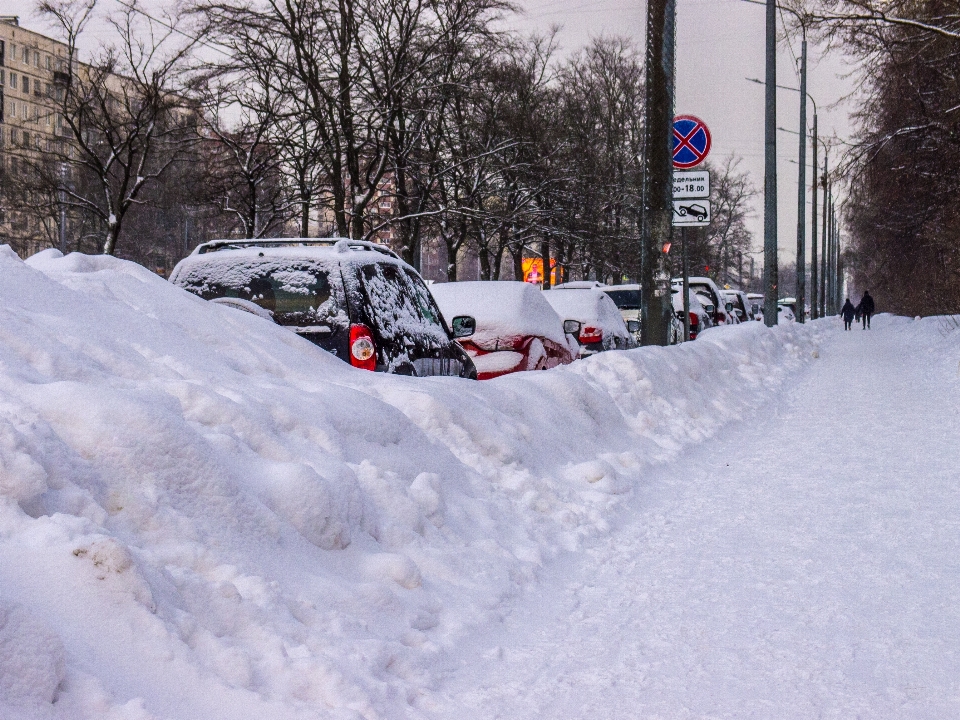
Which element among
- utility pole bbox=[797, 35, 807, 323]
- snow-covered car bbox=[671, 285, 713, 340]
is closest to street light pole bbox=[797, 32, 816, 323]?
utility pole bbox=[797, 35, 807, 323]

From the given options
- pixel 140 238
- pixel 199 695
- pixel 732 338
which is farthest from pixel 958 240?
pixel 140 238

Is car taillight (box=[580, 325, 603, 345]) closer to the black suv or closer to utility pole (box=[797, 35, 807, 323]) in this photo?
the black suv

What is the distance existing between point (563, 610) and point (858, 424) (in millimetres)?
7548

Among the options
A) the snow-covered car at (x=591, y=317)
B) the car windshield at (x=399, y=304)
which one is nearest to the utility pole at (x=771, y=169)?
the snow-covered car at (x=591, y=317)

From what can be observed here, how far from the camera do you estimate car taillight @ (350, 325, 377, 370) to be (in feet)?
23.4

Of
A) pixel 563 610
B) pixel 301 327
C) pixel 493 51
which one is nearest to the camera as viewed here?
pixel 563 610

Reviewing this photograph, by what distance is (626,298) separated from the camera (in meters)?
22.2

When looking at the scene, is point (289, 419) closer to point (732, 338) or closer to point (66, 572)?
point (66, 572)

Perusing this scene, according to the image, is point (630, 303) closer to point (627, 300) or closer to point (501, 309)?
point (627, 300)

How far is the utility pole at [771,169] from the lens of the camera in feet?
86.1

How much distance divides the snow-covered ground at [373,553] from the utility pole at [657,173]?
6.35m

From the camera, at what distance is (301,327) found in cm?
731

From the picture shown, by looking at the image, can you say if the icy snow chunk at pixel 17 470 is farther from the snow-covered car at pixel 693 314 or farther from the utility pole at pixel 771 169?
the utility pole at pixel 771 169

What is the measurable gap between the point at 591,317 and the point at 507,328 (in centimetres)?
494
